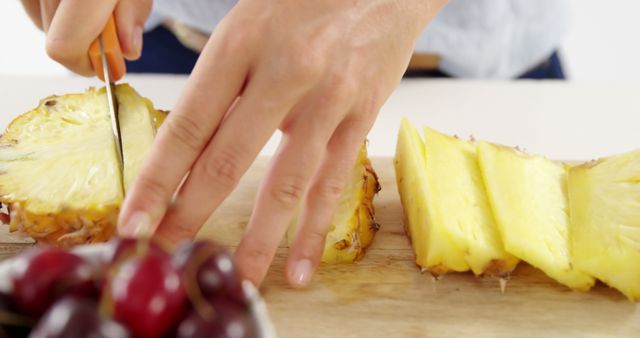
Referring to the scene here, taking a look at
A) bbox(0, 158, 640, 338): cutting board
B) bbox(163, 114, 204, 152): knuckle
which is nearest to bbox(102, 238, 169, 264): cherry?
bbox(163, 114, 204, 152): knuckle

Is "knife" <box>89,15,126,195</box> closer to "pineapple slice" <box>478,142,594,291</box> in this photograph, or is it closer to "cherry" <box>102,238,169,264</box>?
"pineapple slice" <box>478,142,594,291</box>

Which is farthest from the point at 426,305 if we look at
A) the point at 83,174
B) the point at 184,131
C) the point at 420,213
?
the point at 83,174

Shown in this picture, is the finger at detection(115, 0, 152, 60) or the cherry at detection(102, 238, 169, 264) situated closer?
the cherry at detection(102, 238, 169, 264)

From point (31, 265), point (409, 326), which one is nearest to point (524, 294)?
point (409, 326)

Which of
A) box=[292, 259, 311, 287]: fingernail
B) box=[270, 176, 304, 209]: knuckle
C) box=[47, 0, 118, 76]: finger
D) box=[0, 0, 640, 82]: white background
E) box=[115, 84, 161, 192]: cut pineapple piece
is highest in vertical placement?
box=[47, 0, 118, 76]: finger

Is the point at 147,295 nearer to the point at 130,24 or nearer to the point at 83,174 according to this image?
the point at 83,174

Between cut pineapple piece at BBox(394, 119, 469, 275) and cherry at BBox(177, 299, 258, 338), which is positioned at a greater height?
cherry at BBox(177, 299, 258, 338)

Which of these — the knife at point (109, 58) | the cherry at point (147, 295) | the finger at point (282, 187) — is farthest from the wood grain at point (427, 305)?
the cherry at point (147, 295)
